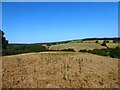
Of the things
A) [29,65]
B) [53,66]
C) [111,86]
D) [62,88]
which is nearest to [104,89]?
[111,86]

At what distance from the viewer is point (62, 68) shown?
21109 millimetres

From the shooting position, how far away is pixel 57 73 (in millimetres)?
19750

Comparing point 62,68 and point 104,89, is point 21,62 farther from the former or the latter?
point 104,89

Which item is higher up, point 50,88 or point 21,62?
point 21,62

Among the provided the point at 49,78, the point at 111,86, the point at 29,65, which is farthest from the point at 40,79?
the point at 111,86

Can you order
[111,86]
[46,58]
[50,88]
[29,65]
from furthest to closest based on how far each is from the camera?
1. [46,58]
2. [29,65]
3. [111,86]
4. [50,88]

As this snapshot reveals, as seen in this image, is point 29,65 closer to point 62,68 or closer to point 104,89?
point 62,68

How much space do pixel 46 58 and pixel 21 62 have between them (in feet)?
9.51

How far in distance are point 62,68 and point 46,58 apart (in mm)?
4003

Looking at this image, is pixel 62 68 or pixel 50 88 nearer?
pixel 50 88

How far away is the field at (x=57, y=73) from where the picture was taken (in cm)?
1798

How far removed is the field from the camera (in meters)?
18.0

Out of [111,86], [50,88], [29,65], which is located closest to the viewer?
[50,88]

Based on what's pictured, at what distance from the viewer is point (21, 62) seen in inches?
913
